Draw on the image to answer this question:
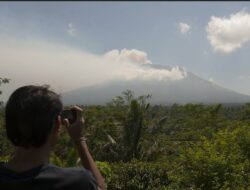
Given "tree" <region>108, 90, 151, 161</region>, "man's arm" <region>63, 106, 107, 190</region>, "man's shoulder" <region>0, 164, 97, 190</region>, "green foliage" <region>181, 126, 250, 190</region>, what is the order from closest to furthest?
1. "man's shoulder" <region>0, 164, 97, 190</region>
2. "man's arm" <region>63, 106, 107, 190</region>
3. "green foliage" <region>181, 126, 250, 190</region>
4. "tree" <region>108, 90, 151, 161</region>

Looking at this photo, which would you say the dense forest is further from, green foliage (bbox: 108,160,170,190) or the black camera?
the black camera

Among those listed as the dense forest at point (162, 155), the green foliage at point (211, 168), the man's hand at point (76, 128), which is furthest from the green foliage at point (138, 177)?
the man's hand at point (76, 128)

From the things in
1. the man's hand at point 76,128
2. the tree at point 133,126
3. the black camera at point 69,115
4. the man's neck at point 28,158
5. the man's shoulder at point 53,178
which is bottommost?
the tree at point 133,126

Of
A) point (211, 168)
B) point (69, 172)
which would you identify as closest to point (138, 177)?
point (211, 168)

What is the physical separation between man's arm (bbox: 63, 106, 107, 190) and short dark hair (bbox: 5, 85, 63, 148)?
164mm

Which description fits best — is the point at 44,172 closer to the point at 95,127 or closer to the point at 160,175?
the point at 160,175

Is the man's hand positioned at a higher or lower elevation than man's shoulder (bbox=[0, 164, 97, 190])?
higher

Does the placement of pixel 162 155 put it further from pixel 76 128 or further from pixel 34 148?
pixel 34 148

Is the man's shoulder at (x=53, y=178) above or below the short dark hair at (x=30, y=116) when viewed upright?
below

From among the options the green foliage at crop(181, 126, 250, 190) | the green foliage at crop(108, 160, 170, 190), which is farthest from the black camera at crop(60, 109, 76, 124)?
the green foliage at crop(108, 160, 170, 190)

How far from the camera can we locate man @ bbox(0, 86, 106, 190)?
1.67 m

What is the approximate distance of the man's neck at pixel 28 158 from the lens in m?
1.69

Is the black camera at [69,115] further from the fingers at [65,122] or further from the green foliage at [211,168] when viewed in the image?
the green foliage at [211,168]

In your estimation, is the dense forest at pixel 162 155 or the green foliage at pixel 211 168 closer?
the green foliage at pixel 211 168
